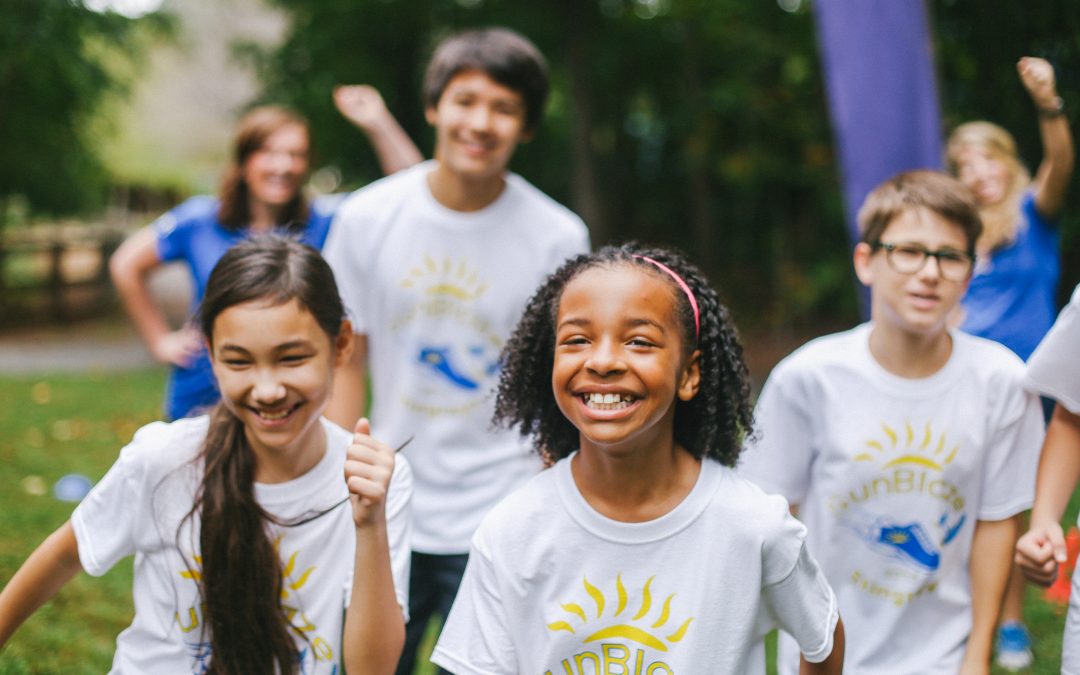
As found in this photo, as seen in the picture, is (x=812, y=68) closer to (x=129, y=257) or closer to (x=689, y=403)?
(x=129, y=257)

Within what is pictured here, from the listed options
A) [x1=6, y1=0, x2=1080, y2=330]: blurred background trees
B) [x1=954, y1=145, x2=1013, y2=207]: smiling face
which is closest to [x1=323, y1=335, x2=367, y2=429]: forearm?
[x1=954, y1=145, x2=1013, y2=207]: smiling face

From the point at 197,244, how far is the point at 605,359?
2.71 m

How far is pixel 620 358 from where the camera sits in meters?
2.03

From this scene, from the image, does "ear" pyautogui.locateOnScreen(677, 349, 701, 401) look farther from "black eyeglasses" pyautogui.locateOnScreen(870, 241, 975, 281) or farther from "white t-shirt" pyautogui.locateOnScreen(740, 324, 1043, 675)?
"black eyeglasses" pyautogui.locateOnScreen(870, 241, 975, 281)

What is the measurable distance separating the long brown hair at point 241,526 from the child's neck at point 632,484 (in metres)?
0.68

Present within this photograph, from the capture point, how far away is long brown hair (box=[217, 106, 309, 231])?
427cm

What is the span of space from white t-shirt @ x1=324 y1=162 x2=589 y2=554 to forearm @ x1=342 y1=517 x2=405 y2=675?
82 cm

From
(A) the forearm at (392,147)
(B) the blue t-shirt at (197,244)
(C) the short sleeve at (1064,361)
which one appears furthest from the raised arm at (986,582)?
(B) the blue t-shirt at (197,244)

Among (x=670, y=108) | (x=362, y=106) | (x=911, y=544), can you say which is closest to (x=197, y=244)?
(x=362, y=106)

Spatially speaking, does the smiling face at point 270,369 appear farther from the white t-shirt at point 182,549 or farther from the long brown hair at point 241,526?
the white t-shirt at point 182,549

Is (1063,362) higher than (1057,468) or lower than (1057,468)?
higher

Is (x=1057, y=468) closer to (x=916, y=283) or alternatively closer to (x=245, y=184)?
(x=916, y=283)

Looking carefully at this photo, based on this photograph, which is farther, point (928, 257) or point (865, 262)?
point (865, 262)

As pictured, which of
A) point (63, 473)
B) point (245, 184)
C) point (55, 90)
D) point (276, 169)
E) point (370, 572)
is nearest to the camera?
point (370, 572)
